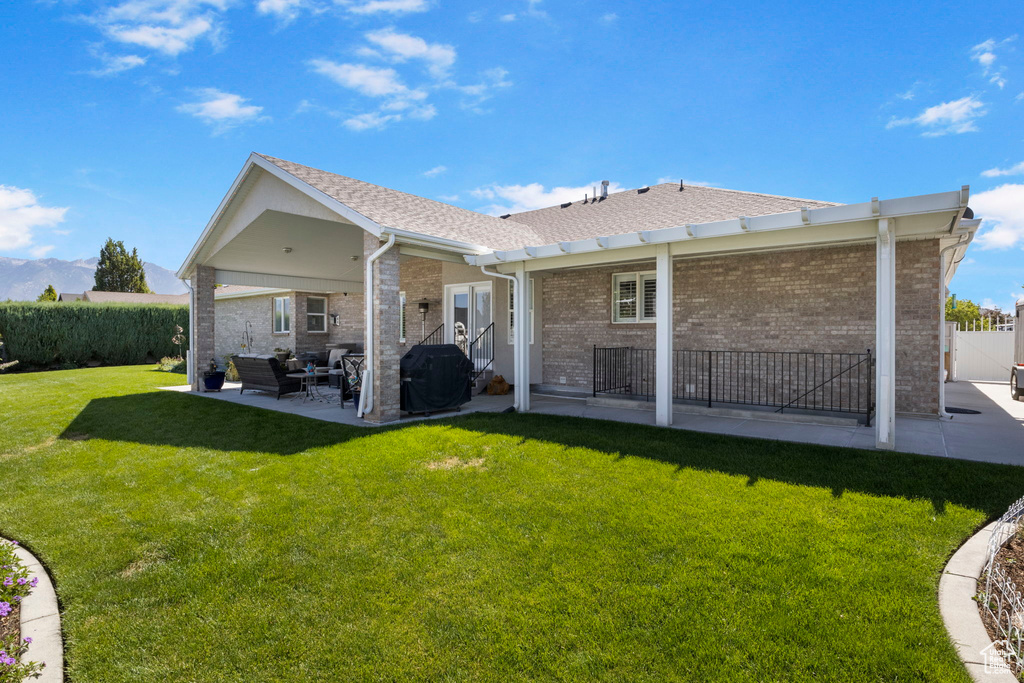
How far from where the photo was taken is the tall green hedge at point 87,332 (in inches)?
710

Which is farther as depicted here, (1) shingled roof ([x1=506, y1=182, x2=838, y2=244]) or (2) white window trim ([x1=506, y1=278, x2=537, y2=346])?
(2) white window trim ([x1=506, y1=278, x2=537, y2=346])

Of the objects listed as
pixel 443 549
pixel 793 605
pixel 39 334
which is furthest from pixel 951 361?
pixel 39 334

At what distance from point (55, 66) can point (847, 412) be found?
62.0ft

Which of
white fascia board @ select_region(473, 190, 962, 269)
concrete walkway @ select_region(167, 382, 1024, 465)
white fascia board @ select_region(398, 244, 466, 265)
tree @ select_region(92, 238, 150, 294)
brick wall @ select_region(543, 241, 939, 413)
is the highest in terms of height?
tree @ select_region(92, 238, 150, 294)

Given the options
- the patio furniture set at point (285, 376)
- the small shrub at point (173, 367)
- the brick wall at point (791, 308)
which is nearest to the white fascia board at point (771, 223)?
the brick wall at point (791, 308)

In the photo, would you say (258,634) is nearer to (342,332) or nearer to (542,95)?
(542,95)

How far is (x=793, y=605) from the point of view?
2832 mm

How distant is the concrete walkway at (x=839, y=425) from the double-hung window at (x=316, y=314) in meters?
7.34

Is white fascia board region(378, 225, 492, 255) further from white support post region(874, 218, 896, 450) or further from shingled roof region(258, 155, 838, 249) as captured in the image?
white support post region(874, 218, 896, 450)

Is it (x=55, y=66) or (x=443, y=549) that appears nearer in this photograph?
(x=443, y=549)

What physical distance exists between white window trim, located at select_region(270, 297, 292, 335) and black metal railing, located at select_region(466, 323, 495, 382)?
938cm

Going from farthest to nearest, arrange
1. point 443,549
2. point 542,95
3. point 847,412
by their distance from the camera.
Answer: point 542,95 → point 847,412 → point 443,549

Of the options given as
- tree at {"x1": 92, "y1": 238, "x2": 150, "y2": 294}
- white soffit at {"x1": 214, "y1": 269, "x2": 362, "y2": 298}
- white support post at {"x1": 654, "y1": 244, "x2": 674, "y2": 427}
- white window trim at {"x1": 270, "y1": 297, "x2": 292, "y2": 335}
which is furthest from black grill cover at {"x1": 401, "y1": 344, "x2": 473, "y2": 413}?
tree at {"x1": 92, "y1": 238, "x2": 150, "y2": 294}

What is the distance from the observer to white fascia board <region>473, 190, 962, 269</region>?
206 inches
